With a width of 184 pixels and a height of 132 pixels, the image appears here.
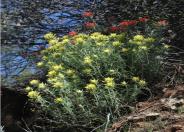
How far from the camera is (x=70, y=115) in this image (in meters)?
5.95

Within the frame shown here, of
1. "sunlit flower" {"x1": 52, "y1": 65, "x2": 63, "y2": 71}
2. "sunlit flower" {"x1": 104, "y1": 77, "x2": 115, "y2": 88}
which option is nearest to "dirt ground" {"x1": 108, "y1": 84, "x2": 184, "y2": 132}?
"sunlit flower" {"x1": 104, "y1": 77, "x2": 115, "y2": 88}

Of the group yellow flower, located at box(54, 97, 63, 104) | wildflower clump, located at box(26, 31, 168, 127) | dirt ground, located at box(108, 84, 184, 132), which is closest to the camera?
dirt ground, located at box(108, 84, 184, 132)

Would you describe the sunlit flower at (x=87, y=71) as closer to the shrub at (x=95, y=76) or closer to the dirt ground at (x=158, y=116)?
the shrub at (x=95, y=76)

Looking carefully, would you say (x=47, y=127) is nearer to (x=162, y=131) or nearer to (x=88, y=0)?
(x=162, y=131)

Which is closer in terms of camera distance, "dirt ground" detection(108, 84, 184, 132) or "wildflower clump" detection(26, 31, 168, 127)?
"dirt ground" detection(108, 84, 184, 132)

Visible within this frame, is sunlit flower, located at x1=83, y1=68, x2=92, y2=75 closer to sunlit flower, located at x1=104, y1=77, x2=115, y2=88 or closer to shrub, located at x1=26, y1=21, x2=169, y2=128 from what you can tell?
shrub, located at x1=26, y1=21, x2=169, y2=128

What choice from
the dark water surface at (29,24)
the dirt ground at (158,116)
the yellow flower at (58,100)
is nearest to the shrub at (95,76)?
the yellow flower at (58,100)

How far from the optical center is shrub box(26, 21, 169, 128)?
232 inches

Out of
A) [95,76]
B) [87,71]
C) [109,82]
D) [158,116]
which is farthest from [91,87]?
[158,116]

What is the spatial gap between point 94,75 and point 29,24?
9.17 ft

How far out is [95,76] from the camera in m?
6.23

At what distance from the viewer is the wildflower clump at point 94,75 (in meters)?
5.89

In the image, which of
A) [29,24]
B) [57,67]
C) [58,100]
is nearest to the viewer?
[58,100]

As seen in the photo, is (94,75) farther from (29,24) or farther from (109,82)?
(29,24)
